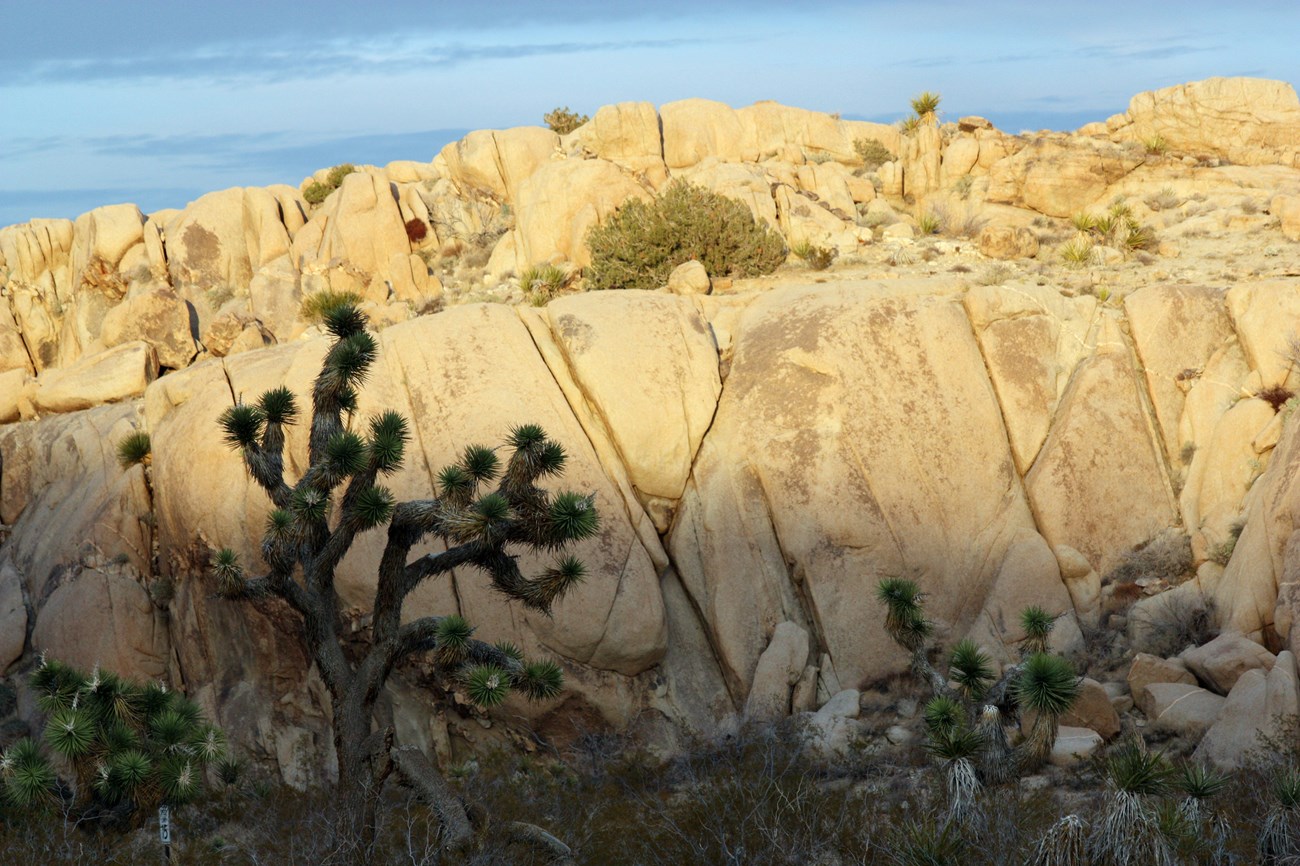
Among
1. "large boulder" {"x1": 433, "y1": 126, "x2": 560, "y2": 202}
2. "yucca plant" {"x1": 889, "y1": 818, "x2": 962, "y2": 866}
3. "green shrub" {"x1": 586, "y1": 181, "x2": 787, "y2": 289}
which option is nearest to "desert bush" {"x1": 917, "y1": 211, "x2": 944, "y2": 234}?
"green shrub" {"x1": 586, "y1": 181, "x2": 787, "y2": 289}

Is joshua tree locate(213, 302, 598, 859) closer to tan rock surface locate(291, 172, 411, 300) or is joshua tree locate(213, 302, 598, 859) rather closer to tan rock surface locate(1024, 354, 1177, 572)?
tan rock surface locate(1024, 354, 1177, 572)

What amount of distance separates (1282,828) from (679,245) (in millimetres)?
15934

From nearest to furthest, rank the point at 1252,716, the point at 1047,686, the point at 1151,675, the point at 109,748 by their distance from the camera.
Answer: the point at 1047,686, the point at 109,748, the point at 1252,716, the point at 1151,675

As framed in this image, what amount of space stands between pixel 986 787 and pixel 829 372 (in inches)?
316

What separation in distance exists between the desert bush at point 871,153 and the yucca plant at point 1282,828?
81.0 ft

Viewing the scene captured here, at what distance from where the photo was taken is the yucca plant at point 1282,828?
32.4 ft

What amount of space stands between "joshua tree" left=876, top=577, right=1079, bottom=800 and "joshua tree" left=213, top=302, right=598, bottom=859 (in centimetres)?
374

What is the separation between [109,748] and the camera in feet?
40.8

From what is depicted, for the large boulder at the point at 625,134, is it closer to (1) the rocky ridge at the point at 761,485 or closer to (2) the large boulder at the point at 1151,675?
(1) the rocky ridge at the point at 761,485

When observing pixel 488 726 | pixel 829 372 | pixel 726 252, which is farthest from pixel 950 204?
pixel 488 726

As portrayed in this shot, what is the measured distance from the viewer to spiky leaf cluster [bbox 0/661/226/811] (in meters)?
12.1

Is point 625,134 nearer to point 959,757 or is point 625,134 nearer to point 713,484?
point 713,484

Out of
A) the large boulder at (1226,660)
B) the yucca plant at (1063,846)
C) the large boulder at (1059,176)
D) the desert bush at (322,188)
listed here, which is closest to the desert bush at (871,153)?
the large boulder at (1059,176)

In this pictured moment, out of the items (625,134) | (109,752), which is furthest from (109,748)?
(625,134)
